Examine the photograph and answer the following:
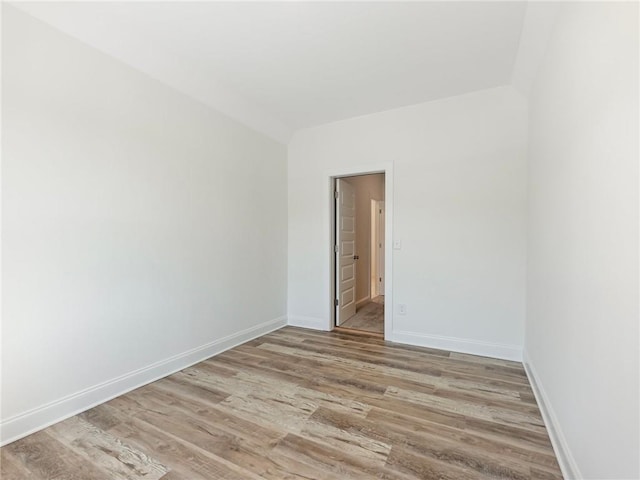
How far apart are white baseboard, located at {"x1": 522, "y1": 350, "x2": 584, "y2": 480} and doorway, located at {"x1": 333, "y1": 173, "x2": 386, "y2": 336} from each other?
1791 millimetres

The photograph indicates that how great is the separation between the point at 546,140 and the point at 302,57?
1.96 metres

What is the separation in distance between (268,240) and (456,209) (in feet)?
7.42

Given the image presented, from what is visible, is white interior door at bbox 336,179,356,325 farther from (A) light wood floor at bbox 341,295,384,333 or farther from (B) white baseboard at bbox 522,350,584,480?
(B) white baseboard at bbox 522,350,584,480

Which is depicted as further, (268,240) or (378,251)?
(378,251)

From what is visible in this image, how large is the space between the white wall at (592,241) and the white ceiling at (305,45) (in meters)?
0.60

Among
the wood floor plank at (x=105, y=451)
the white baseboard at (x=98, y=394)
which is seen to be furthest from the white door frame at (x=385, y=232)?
the wood floor plank at (x=105, y=451)

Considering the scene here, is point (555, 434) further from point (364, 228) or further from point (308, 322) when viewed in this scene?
point (364, 228)

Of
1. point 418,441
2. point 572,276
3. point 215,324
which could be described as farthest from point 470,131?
point 215,324

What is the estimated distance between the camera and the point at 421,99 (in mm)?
3111

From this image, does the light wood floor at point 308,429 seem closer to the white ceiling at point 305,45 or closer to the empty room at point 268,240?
the empty room at point 268,240

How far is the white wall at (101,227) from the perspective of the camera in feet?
5.57

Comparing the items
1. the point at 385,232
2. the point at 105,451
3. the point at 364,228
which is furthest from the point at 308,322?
the point at 105,451

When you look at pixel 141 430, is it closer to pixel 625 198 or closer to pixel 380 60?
pixel 625 198

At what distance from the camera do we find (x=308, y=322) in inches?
155
